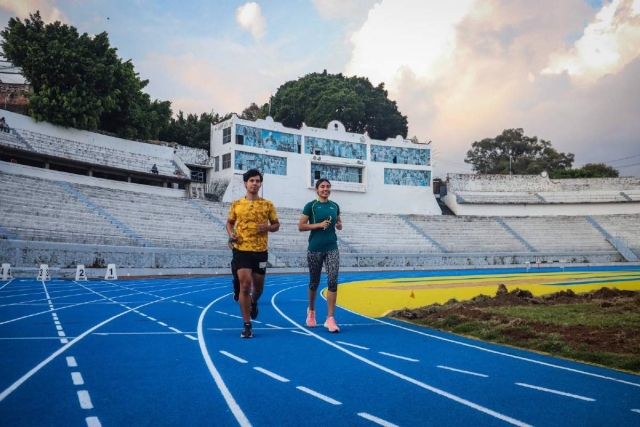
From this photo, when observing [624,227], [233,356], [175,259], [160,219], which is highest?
[624,227]

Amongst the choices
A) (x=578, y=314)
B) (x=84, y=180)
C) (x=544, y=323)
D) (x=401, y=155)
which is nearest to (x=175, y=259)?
(x=84, y=180)

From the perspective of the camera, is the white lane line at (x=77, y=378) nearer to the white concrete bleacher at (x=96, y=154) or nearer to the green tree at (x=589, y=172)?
the white concrete bleacher at (x=96, y=154)

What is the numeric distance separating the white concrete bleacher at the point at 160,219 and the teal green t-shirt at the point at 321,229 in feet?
76.8

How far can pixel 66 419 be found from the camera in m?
3.81

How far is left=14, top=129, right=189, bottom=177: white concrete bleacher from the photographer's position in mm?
34312

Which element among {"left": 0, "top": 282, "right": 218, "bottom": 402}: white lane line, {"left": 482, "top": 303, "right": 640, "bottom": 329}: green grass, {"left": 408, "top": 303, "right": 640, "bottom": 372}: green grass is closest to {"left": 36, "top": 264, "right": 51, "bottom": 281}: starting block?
{"left": 0, "top": 282, "right": 218, "bottom": 402}: white lane line

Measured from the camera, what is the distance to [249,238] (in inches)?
297

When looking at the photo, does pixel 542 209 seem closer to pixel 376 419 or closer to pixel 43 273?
pixel 43 273

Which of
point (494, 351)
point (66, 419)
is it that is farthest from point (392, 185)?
point (66, 419)

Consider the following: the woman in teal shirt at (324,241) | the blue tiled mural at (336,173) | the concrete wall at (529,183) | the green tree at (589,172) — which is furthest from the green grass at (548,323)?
the green tree at (589,172)

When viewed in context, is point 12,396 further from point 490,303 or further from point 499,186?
point 499,186

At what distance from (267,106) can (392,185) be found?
22064mm

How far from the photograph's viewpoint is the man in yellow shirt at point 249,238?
7484 millimetres

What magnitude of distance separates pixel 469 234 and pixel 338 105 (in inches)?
894
